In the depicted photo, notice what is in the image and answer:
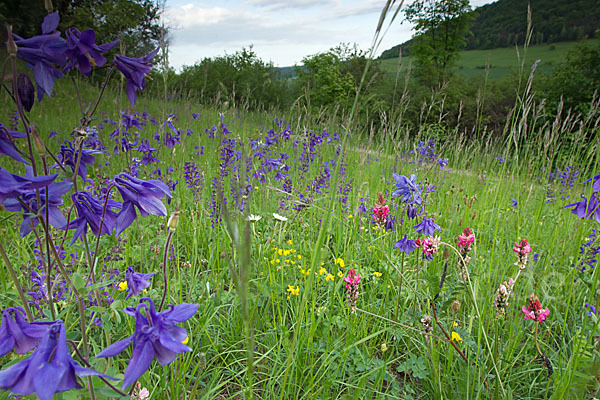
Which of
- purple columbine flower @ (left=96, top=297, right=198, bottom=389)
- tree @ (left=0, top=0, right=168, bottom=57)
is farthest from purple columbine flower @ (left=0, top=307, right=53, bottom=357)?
tree @ (left=0, top=0, right=168, bottom=57)

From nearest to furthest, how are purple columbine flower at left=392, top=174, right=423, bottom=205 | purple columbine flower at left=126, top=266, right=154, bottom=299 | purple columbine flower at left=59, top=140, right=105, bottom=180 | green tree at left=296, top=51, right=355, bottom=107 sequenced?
purple columbine flower at left=126, top=266, right=154, bottom=299 → purple columbine flower at left=59, top=140, right=105, bottom=180 → purple columbine flower at left=392, top=174, right=423, bottom=205 → green tree at left=296, top=51, right=355, bottom=107

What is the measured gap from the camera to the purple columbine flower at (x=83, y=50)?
810 millimetres

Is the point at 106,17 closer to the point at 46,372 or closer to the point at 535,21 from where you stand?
the point at 46,372

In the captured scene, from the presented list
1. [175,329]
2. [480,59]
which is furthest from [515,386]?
[480,59]

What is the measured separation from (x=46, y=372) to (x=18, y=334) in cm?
12

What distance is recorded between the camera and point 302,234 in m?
2.74

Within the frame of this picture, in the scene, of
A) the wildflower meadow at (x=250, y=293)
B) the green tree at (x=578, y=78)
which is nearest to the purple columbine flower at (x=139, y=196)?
the wildflower meadow at (x=250, y=293)

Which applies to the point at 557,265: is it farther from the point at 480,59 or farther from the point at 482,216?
the point at 480,59

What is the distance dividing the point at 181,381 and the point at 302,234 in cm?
156

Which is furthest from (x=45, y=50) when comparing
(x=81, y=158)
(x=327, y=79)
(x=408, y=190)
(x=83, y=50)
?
(x=327, y=79)

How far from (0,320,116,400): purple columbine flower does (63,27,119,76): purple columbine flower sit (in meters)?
0.63

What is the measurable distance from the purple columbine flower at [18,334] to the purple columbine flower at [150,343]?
134 millimetres

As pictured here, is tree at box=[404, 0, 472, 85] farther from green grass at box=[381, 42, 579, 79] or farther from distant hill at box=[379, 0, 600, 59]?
green grass at box=[381, 42, 579, 79]

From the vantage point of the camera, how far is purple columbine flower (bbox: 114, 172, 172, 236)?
805 millimetres
